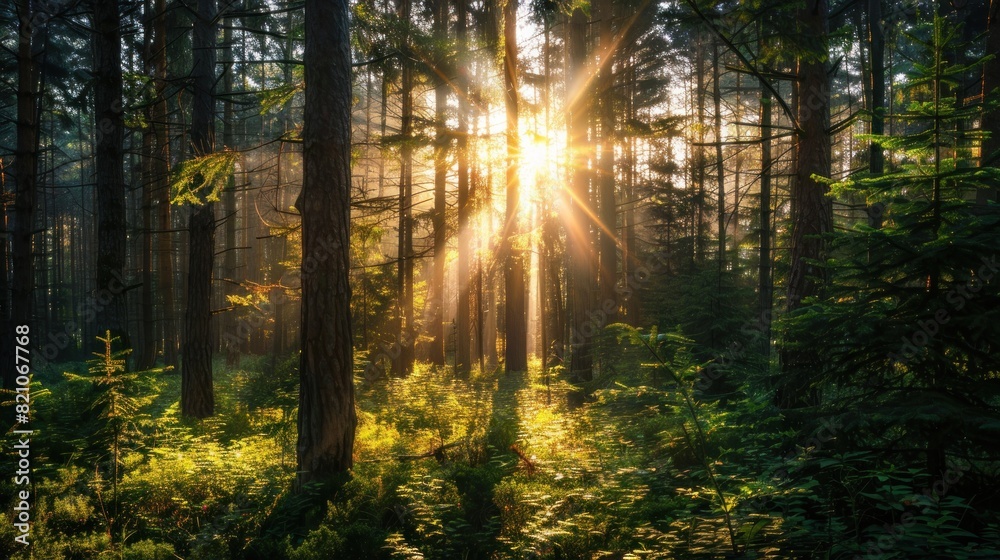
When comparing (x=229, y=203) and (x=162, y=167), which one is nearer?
(x=162, y=167)

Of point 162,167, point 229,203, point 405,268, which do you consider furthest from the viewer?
point 229,203

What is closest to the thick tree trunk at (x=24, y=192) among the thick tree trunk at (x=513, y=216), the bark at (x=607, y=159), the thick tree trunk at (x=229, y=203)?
the thick tree trunk at (x=229, y=203)

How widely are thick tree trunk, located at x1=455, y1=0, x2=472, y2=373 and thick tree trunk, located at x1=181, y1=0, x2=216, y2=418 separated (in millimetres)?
5367

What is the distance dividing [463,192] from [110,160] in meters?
8.98

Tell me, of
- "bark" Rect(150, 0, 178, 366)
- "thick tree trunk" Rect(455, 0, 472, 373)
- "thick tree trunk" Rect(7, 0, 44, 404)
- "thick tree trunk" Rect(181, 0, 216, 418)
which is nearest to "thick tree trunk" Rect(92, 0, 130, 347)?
"thick tree trunk" Rect(181, 0, 216, 418)

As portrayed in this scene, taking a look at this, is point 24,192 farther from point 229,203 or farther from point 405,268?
point 229,203

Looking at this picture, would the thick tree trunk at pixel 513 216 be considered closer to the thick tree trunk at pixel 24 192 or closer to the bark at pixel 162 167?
the bark at pixel 162 167

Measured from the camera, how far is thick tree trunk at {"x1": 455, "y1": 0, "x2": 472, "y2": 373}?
1548 cm

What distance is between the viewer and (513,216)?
1539 cm

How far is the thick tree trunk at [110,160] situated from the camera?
9.76m

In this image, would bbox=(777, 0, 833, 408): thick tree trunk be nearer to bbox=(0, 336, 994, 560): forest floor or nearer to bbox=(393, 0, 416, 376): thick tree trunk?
bbox=(0, 336, 994, 560): forest floor

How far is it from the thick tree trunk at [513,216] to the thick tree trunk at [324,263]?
24.2ft

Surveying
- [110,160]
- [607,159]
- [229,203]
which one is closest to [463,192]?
[607,159]

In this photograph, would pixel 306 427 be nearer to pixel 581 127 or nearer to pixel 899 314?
pixel 899 314
